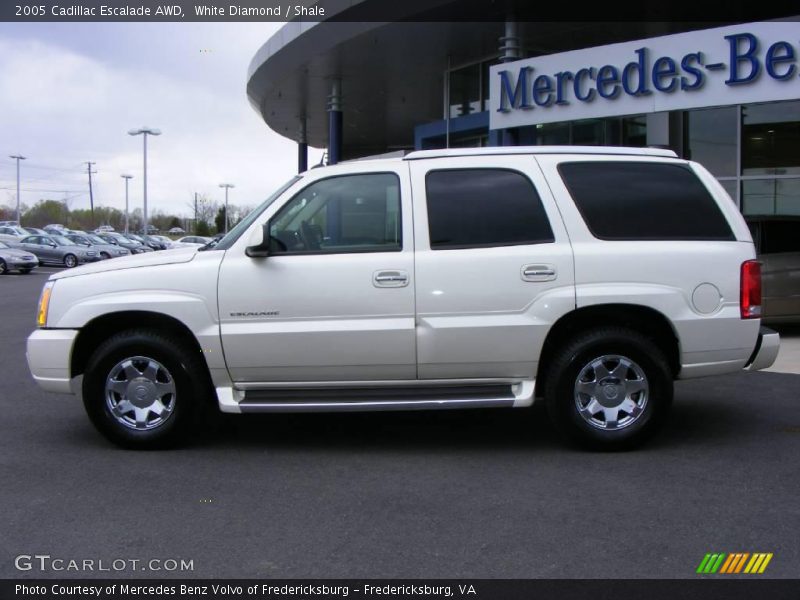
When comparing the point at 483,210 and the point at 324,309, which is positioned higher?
the point at 483,210

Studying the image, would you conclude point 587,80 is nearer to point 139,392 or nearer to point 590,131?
point 590,131

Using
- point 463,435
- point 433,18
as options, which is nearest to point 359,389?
point 463,435

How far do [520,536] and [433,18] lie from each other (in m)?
13.2

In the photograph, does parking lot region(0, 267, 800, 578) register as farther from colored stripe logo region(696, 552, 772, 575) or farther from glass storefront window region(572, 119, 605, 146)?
glass storefront window region(572, 119, 605, 146)

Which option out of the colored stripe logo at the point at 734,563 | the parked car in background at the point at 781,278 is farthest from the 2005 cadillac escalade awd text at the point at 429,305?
the parked car in background at the point at 781,278

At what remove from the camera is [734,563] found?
371 cm

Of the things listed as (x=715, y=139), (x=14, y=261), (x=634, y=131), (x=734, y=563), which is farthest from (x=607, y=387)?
(x=14, y=261)

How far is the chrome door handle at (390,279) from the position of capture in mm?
5395

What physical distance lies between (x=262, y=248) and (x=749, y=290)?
333 cm

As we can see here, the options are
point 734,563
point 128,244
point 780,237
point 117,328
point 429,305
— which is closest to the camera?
point 734,563

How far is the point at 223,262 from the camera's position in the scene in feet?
18.0

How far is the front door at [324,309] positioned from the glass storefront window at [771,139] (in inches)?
467

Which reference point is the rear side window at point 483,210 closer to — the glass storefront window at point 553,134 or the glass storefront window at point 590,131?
the glass storefront window at point 553,134

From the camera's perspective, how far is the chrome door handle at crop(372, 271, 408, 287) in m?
5.39
